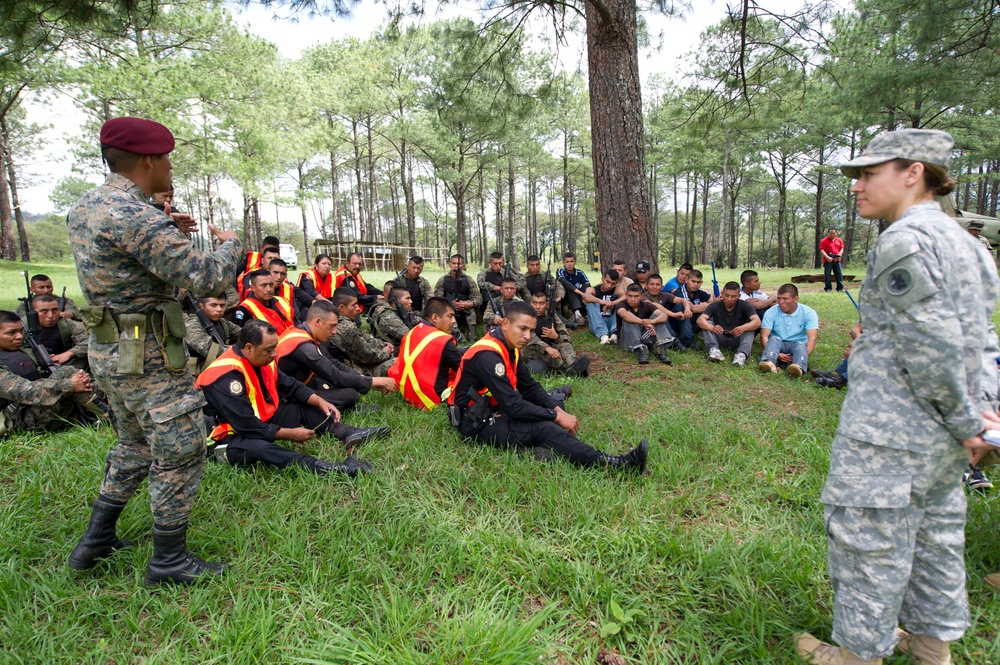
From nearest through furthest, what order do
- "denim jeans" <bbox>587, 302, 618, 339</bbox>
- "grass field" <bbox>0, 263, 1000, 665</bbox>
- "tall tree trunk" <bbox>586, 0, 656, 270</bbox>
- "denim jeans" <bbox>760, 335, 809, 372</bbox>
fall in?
1. "grass field" <bbox>0, 263, 1000, 665</bbox>
2. "denim jeans" <bbox>760, 335, 809, 372</bbox>
3. "tall tree trunk" <bbox>586, 0, 656, 270</bbox>
4. "denim jeans" <bbox>587, 302, 618, 339</bbox>

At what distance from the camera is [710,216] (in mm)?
47781

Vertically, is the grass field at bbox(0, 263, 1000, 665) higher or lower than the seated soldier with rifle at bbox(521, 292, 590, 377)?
lower

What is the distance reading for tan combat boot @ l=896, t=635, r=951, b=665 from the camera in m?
1.75

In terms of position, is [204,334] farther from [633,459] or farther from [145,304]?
[633,459]

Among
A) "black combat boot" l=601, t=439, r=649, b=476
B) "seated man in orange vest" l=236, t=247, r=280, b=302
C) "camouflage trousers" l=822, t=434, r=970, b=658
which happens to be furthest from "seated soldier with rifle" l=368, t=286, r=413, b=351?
"camouflage trousers" l=822, t=434, r=970, b=658

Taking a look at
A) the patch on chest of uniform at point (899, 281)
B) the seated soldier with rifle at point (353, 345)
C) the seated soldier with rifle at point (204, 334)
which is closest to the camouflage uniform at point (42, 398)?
the seated soldier with rifle at point (204, 334)

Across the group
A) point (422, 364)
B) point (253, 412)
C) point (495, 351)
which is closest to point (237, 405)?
point (253, 412)

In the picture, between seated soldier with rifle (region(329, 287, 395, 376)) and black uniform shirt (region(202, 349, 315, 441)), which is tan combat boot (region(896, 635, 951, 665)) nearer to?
black uniform shirt (region(202, 349, 315, 441))

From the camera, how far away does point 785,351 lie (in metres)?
5.95

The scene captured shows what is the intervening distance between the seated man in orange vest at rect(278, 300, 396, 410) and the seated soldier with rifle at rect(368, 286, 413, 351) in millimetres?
2180

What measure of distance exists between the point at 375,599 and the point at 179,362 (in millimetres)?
1396

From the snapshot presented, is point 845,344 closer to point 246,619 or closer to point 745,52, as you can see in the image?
point 745,52

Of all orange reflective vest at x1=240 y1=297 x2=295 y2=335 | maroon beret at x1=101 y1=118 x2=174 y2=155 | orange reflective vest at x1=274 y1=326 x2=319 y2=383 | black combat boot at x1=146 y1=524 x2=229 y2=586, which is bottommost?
black combat boot at x1=146 y1=524 x2=229 y2=586

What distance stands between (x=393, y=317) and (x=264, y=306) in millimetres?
1698
